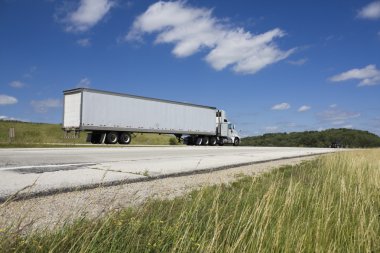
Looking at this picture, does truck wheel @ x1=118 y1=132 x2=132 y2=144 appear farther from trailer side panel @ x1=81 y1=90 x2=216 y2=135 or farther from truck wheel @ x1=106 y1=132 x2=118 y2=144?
trailer side panel @ x1=81 y1=90 x2=216 y2=135

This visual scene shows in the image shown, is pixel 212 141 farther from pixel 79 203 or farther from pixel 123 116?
pixel 79 203

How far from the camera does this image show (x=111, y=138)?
29312 millimetres

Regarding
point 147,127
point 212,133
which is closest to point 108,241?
point 147,127

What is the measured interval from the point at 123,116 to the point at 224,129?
14.9 metres

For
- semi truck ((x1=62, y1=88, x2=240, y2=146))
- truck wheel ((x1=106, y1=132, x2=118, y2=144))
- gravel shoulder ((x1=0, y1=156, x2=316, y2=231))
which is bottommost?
gravel shoulder ((x1=0, y1=156, x2=316, y2=231))

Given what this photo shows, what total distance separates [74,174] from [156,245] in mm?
4279

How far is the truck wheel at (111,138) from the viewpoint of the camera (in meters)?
29.0

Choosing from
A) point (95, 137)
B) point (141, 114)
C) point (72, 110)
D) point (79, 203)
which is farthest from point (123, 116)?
point (79, 203)

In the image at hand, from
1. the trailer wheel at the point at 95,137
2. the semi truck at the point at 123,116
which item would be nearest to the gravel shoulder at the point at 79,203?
the semi truck at the point at 123,116

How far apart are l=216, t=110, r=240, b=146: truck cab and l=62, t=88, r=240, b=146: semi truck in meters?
2.71

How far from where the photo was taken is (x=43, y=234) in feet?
9.71

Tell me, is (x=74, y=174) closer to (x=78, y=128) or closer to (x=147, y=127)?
(x=78, y=128)

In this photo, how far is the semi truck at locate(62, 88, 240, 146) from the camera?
90.3 feet

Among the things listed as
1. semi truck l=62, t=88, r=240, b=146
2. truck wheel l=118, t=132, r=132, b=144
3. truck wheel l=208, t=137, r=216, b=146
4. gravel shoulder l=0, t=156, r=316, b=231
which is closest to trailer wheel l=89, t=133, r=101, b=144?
semi truck l=62, t=88, r=240, b=146
